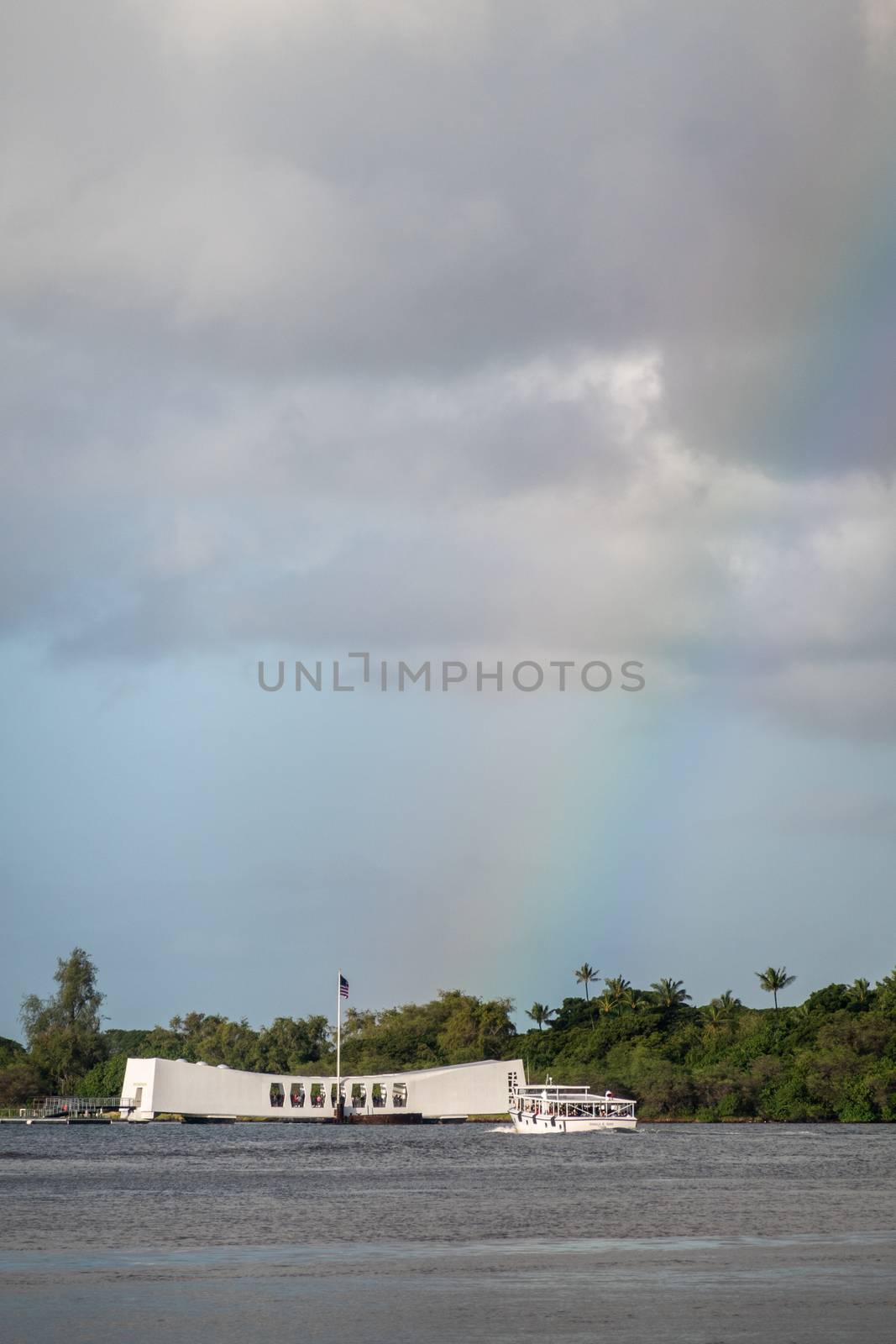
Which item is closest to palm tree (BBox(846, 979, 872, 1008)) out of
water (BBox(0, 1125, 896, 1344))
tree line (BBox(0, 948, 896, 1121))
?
tree line (BBox(0, 948, 896, 1121))

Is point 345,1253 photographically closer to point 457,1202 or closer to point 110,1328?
point 110,1328

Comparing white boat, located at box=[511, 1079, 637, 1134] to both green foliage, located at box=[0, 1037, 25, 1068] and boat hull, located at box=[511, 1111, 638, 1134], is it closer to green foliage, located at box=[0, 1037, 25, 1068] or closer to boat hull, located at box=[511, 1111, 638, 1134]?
boat hull, located at box=[511, 1111, 638, 1134]

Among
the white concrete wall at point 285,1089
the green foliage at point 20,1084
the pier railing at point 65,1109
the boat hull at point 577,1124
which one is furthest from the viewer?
the green foliage at point 20,1084

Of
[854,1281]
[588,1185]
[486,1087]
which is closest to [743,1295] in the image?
[854,1281]

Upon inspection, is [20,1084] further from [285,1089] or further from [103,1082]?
[285,1089]

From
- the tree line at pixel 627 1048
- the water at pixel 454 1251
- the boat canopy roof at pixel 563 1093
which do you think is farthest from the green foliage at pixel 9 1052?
the water at pixel 454 1251

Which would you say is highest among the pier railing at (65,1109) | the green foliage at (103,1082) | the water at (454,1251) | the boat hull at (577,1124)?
the green foliage at (103,1082)

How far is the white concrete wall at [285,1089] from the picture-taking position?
149m

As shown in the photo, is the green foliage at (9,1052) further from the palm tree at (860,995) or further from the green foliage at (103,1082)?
the palm tree at (860,995)

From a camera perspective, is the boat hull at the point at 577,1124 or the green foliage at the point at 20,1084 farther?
the green foliage at the point at 20,1084

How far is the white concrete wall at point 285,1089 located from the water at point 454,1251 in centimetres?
6750

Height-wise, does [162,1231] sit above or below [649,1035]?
below

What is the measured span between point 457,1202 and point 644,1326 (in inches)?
1217

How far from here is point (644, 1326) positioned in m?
24.3
